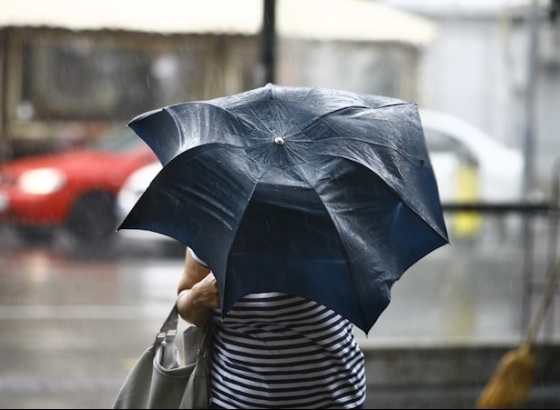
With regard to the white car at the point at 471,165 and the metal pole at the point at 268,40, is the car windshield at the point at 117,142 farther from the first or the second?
the metal pole at the point at 268,40

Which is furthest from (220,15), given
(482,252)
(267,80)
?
(482,252)

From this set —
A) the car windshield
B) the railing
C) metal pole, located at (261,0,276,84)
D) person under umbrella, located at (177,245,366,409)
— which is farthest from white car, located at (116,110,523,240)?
the car windshield

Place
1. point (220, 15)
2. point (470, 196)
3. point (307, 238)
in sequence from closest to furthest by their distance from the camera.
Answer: point (307, 238), point (470, 196), point (220, 15)

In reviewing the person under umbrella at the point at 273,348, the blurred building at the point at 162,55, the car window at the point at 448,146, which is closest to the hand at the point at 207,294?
the person under umbrella at the point at 273,348

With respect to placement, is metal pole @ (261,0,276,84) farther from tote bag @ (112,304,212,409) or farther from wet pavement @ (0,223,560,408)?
tote bag @ (112,304,212,409)

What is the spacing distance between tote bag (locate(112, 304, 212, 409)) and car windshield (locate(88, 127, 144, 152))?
10.0m

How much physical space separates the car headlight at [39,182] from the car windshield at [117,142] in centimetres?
65

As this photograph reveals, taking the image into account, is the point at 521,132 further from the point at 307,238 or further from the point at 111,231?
the point at 111,231

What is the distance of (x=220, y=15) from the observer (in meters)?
8.46

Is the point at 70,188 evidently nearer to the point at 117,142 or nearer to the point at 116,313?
the point at 117,142

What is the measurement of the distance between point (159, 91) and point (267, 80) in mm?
5643

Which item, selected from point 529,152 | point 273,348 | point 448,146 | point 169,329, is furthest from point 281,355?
point 448,146

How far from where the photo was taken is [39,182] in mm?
12523

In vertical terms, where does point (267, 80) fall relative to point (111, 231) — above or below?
above
